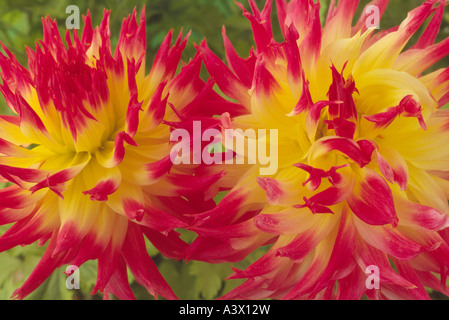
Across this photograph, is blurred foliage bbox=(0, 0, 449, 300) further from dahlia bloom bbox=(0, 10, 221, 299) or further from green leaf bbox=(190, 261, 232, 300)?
dahlia bloom bbox=(0, 10, 221, 299)

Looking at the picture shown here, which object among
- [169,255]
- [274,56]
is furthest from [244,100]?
[169,255]

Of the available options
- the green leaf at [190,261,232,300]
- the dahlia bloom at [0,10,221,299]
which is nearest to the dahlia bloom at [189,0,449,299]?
the dahlia bloom at [0,10,221,299]

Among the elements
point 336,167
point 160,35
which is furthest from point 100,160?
point 160,35

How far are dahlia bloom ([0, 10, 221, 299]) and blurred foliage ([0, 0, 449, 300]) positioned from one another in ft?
0.58

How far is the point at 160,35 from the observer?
2.32ft

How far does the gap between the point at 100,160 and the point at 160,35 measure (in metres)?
0.32

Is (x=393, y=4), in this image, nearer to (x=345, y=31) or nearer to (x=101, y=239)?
(x=345, y=31)

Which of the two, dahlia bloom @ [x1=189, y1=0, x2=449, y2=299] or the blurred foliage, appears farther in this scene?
the blurred foliage

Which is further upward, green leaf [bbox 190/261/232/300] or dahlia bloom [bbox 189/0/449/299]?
dahlia bloom [bbox 189/0/449/299]

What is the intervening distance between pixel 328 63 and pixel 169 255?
0.20 metres

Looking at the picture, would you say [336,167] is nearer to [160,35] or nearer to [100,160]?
[100,160]

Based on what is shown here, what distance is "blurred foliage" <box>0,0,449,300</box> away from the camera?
0.63 metres
